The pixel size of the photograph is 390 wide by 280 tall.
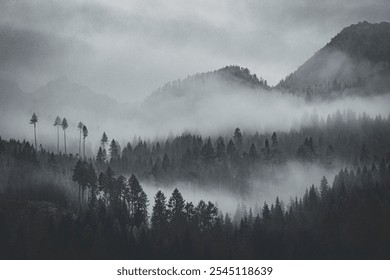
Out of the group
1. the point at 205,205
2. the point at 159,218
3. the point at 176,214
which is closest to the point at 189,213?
the point at 176,214

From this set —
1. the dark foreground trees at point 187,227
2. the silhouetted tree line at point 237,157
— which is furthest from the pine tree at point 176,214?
the silhouetted tree line at point 237,157

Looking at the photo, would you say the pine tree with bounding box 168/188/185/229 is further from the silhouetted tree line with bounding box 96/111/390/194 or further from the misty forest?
the silhouetted tree line with bounding box 96/111/390/194

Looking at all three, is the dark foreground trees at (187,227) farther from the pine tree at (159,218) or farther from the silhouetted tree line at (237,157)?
the silhouetted tree line at (237,157)

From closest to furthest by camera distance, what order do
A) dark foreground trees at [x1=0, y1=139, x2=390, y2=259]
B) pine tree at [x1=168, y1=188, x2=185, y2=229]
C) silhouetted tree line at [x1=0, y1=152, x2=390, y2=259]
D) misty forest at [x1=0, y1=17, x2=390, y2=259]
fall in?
silhouetted tree line at [x1=0, y1=152, x2=390, y2=259] < dark foreground trees at [x1=0, y1=139, x2=390, y2=259] < misty forest at [x1=0, y1=17, x2=390, y2=259] < pine tree at [x1=168, y1=188, x2=185, y2=229]

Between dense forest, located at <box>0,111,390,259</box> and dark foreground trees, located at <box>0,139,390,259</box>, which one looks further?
dense forest, located at <box>0,111,390,259</box>

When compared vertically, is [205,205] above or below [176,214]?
above

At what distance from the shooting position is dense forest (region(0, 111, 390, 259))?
73.1 meters

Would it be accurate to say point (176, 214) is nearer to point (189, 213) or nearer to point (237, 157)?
point (189, 213)

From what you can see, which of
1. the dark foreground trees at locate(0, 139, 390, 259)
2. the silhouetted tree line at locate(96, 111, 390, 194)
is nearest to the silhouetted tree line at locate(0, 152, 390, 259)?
the dark foreground trees at locate(0, 139, 390, 259)

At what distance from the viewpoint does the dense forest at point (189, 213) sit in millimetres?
73113

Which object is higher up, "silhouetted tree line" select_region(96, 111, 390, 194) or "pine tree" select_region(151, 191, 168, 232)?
"silhouetted tree line" select_region(96, 111, 390, 194)

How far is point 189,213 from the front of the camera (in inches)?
3760

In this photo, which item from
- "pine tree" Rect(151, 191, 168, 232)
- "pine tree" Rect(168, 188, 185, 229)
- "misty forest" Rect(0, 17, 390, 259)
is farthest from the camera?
"pine tree" Rect(168, 188, 185, 229)
